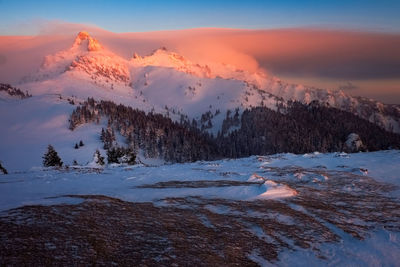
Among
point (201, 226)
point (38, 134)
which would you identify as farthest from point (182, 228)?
point (38, 134)

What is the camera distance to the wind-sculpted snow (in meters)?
5.86

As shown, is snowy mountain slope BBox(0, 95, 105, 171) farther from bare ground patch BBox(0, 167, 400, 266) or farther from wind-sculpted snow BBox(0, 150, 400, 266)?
bare ground patch BBox(0, 167, 400, 266)

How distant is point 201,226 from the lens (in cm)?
791

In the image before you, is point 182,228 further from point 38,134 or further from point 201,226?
point 38,134

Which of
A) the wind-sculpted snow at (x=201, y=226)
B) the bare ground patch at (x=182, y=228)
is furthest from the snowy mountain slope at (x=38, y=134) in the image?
the bare ground patch at (x=182, y=228)

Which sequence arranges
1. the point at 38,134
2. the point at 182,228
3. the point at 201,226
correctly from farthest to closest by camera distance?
1. the point at 38,134
2. the point at 201,226
3. the point at 182,228

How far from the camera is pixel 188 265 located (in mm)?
5520

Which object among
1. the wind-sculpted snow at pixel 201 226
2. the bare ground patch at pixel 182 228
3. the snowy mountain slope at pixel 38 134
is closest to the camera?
the bare ground patch at pixel 182 228

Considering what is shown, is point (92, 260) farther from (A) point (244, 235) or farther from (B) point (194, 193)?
(B) point (194, 193)

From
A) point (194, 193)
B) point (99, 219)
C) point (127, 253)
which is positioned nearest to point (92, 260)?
point (127, 253)

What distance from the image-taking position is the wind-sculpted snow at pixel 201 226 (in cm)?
586

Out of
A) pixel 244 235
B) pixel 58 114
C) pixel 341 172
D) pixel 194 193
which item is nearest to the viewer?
pixel 244 235

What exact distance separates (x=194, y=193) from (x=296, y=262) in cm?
670

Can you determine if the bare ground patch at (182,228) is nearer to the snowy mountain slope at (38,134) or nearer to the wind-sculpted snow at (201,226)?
the wind-sculpted snow at (201,226)
